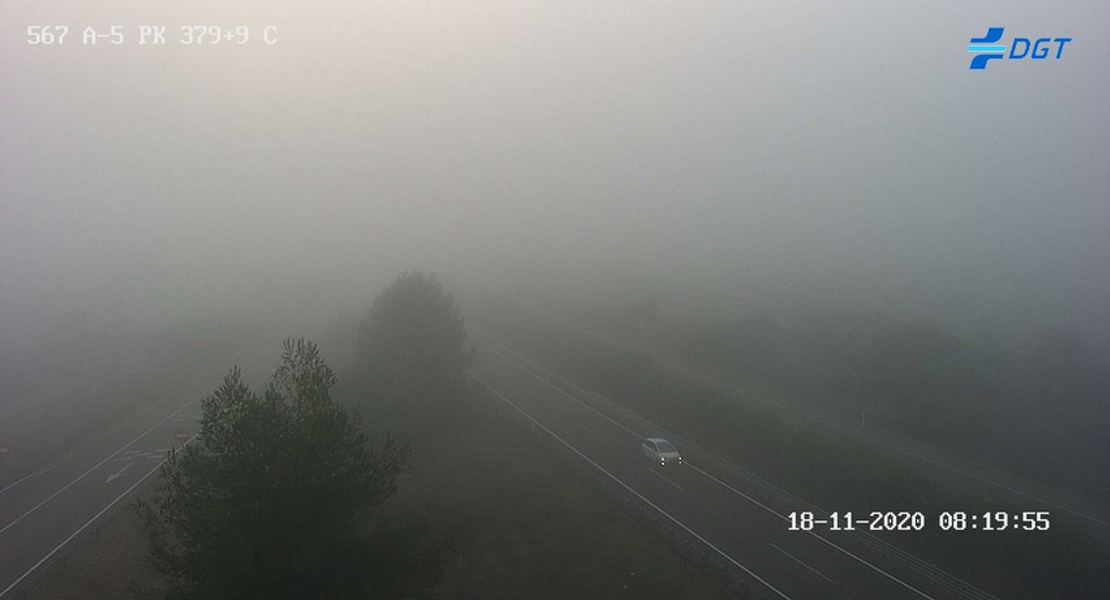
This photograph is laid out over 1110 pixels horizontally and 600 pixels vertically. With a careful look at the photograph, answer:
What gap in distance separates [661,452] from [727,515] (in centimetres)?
677

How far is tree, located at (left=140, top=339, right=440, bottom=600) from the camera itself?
1041 cm

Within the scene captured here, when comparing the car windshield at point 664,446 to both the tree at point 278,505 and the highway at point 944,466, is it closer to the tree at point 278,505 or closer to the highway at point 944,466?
the highway at point 944,466

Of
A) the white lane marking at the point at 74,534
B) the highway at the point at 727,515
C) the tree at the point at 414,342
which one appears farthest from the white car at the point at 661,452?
the white lane marking at the point at 74,534

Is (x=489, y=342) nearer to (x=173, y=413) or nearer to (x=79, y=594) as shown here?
(x=173, y=413)

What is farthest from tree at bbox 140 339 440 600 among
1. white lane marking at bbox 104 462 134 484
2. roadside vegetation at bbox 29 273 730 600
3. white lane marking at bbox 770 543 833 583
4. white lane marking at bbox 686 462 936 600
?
white lane marking at bbox 104 462 134 484

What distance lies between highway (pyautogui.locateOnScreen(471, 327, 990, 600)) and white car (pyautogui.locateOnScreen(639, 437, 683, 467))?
43cm

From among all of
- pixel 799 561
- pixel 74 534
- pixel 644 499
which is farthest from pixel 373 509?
pixel 799 561

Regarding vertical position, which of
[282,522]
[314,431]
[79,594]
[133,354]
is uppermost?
[314,431]

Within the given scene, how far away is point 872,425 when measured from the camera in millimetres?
31812

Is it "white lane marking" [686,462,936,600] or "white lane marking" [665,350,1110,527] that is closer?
"white lane marking" [686,462,936,600]

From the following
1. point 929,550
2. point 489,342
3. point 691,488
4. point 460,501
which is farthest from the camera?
point 489,342

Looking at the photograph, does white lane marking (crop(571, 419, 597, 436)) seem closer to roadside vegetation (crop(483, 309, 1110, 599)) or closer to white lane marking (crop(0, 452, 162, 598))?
roadside vegetation (crop(483, 309, 1110, 599))

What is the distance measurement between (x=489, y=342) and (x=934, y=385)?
3825 cm

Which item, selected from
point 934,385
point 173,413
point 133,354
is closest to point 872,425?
point 934,385
